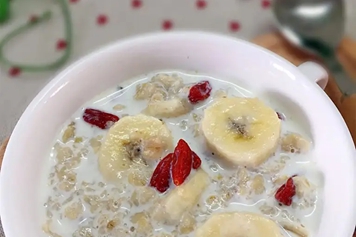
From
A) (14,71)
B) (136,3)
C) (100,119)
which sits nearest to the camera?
(100,119)

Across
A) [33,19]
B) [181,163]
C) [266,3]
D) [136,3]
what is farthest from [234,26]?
[181,163]

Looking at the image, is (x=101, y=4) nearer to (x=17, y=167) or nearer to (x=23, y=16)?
(x=23, y=16)

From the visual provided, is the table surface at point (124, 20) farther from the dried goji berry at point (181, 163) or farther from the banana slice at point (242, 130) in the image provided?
the dried goji berry at point (181, 163)

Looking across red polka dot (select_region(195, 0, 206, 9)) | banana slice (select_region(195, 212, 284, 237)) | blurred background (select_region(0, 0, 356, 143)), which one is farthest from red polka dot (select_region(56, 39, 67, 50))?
banana slice (select_region(195, 212, 284, 237))

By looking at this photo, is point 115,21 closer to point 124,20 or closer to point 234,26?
point 124,20

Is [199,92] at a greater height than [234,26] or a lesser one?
greater

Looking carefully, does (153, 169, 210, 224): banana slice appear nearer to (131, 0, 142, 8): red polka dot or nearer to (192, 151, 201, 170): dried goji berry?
(192, 151, 201, 170): dried goji berry

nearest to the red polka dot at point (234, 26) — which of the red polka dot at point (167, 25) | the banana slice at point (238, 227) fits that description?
the red polka dot at point (167, 25)

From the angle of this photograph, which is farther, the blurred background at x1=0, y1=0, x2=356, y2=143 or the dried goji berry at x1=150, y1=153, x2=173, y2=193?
the blurred background at x1=0, y1=0, x2=356, y2=143
